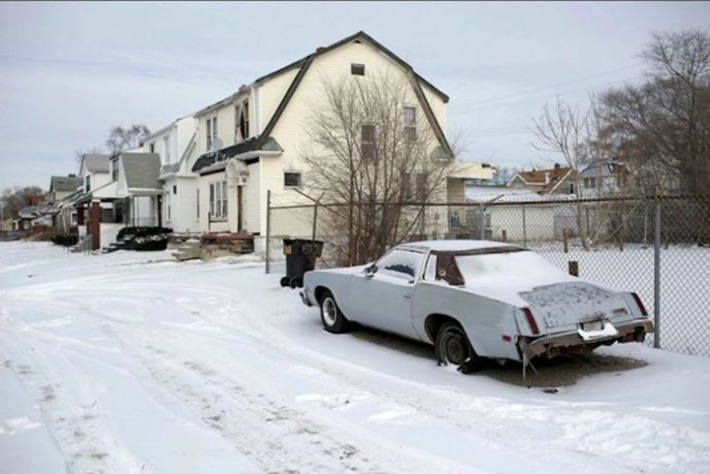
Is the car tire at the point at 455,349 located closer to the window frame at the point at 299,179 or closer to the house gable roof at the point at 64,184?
the window frame at the point at 299,179

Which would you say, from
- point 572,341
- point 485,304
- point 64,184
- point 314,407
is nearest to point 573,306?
point 572,341

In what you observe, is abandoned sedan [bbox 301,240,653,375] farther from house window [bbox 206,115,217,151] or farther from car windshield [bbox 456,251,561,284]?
house window [bbox 206,115,217,151]

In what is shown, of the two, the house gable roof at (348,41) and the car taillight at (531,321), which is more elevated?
the house gable roof at (348,41)

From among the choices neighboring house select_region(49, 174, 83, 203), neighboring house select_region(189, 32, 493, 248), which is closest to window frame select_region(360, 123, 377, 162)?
neighboring house select_region(189, 32, 493, 248)

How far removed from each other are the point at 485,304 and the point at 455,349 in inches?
33.8

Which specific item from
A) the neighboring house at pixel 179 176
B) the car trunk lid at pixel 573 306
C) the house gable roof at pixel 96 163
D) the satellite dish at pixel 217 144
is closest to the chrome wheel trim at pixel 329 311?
the car trunk lid at pixel 573 306

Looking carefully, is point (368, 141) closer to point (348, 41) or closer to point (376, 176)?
point (376, 176)

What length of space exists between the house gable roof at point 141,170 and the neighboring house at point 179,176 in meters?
0.41

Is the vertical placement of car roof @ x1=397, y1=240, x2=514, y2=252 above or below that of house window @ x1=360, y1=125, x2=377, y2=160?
below

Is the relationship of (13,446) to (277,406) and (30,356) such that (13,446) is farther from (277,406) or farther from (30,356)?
(30,356)

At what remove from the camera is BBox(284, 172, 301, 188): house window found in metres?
24.2

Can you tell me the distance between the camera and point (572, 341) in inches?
249

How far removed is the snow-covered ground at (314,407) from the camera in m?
4.74

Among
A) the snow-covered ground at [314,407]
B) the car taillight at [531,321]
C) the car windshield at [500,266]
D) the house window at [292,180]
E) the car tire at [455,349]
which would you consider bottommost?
the snow-covered ground at [314,407]
